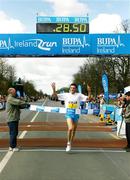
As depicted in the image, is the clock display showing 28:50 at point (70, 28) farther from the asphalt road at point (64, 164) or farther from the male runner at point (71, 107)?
the male runner at point (71, 107)

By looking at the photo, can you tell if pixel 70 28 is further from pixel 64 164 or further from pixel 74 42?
pixel 64 164

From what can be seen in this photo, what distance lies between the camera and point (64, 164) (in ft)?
36.2

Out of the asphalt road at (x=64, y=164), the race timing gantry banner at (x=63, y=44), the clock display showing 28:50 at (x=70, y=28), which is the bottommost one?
the asphalt road at (x=64, y=164)

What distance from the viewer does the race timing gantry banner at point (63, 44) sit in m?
28.8

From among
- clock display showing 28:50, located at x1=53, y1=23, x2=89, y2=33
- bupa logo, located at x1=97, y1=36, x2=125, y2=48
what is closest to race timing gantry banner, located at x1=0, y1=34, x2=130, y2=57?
bupa logo, located at x1=97, y1=36, x2=125, y2=48

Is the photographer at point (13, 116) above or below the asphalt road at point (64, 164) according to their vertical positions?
above

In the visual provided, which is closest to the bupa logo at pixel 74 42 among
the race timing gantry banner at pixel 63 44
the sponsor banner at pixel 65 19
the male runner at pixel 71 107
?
the race timing gantry banner at pixel 63 44

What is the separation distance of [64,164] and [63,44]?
60.2 ft

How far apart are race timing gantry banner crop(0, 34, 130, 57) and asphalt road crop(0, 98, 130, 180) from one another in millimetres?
15256

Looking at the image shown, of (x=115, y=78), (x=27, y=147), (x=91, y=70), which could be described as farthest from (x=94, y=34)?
(x=91, y=70)

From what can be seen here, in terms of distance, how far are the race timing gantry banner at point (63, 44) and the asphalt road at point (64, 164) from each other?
1526 centimetres

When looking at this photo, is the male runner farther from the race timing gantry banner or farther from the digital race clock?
the digital race clock

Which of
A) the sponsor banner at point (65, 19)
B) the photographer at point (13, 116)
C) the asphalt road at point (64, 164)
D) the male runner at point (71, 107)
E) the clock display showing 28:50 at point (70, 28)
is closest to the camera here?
the asphalt road at point (64, 164)

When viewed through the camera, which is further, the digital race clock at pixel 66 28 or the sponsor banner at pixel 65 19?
the sponsor banner at pixel 65 19
